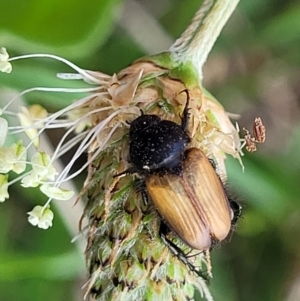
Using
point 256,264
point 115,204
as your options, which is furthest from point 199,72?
point 256,264

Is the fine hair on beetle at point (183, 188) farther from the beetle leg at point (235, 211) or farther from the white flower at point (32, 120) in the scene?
the white flower at point (32, 120)

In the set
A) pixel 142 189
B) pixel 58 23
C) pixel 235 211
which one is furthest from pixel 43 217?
pixel 58 23

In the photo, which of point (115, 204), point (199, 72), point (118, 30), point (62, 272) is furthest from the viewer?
point (118, 30)

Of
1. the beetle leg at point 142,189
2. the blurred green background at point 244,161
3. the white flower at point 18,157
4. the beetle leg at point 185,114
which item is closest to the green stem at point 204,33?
the beetle leg at point 185,114

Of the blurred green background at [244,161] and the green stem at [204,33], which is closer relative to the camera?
the green stem at [204,33]

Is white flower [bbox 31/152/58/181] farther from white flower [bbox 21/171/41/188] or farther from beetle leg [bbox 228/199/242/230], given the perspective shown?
beetle leg [bbox 228/199/242/230]

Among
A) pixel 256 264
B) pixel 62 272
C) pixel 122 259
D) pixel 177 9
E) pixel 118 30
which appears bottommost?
pixel 62 272

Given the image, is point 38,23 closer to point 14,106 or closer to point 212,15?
point 14,106
